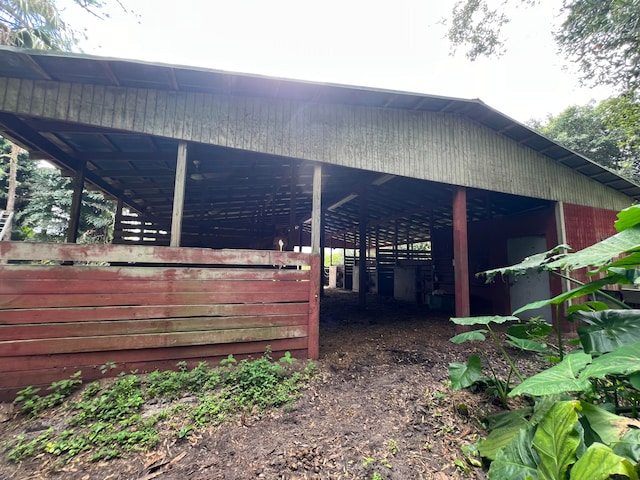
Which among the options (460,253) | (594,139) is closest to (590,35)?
(460,253)

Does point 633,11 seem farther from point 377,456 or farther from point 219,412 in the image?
point 219,412

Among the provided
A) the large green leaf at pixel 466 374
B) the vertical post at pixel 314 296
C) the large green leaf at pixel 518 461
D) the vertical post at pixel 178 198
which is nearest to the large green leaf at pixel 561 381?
the large green leaf at pixel 518 461

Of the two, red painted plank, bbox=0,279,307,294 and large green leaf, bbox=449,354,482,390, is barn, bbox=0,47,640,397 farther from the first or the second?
large green leaf, bbox=449,354,482,390

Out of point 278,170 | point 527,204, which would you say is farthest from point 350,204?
point 527,204

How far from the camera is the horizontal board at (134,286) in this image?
8.90ft

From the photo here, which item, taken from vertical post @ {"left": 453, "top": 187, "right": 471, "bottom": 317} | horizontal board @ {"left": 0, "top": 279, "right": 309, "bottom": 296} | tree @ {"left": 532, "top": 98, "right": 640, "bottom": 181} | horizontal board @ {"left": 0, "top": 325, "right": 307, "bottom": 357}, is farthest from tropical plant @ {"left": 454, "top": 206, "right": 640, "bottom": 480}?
tree @ {"left": 532, "top": 98, "right": 640, "bottom": 181}

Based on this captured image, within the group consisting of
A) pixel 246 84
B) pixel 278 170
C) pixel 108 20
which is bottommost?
pixel 278 170

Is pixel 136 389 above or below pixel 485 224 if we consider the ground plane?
below

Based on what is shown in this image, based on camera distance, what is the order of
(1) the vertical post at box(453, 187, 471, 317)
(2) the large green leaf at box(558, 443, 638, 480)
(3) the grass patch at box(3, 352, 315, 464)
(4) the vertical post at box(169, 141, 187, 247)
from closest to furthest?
(2) the large green leaf at box(558, 443, 638, 480)
(3) the grass patch at box(3, 352, 315, 464)
(4) the vertical post at box(169, 141, 187, 247)
(1) the vertical post at box(453, 187, 471, 317)

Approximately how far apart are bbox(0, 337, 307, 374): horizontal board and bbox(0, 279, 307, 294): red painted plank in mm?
633

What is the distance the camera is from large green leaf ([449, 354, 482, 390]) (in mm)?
2358

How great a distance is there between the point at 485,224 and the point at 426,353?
5.52 meters

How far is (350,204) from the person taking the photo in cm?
898

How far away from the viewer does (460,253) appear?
529cm
